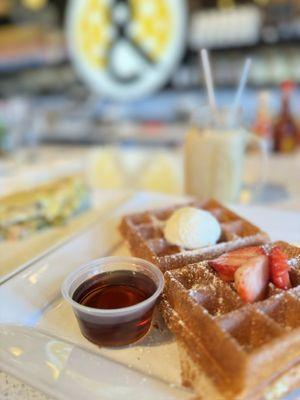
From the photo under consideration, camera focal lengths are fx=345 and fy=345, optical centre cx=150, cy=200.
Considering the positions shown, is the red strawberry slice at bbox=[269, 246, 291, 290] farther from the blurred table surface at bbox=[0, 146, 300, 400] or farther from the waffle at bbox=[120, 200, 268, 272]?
the blurred table surface at bbox=[0, 146, 300, 400]

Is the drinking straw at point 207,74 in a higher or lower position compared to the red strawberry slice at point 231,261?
higher

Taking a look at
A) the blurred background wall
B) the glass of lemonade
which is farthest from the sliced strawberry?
the blurred background wall

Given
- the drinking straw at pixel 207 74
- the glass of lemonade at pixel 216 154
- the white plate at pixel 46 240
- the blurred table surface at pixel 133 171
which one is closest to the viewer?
the white plate at pixel 46 240

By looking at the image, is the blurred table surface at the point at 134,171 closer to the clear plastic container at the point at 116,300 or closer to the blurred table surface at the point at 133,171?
the blurred table surface at the point at 133,171

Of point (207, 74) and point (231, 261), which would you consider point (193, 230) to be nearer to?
point (231, 261)

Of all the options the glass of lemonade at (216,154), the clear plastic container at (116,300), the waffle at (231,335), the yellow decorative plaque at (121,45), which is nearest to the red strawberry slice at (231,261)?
the waffle at (231,335)

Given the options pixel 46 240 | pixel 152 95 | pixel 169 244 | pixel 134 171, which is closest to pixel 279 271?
pixel 169 244
